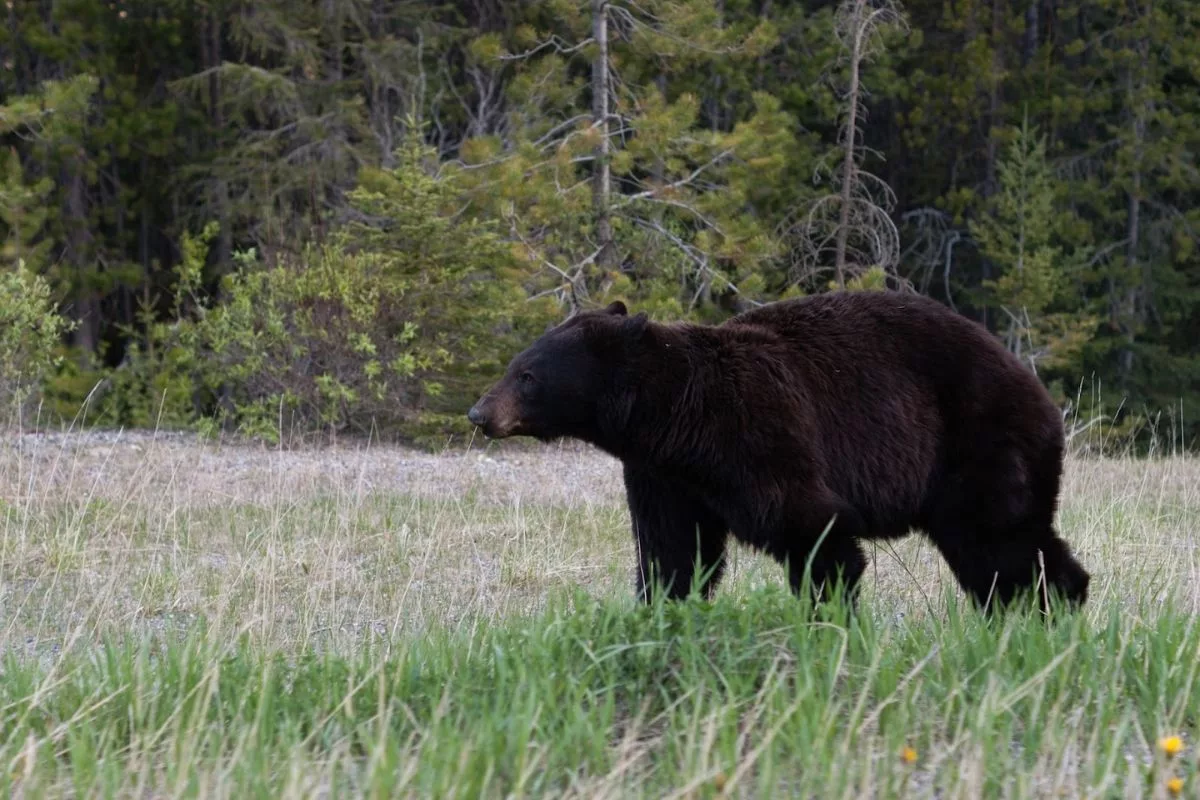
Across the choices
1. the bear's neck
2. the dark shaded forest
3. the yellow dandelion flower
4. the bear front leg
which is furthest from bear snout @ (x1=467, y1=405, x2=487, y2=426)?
the dark shaded forest

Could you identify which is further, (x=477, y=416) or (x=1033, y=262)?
(x=1033, y=262)

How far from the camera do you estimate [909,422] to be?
16.8ft

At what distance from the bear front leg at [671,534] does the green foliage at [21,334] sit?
962cm

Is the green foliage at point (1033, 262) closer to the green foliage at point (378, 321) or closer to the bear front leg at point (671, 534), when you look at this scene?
the green foliage at point (378, 321)

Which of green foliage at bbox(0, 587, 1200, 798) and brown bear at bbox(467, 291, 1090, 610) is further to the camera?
brown bear at bbox(467, 291, 1090, 610)

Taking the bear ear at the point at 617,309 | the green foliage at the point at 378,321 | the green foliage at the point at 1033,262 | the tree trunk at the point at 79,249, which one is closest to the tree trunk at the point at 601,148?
the green foliage at the point at 378,321

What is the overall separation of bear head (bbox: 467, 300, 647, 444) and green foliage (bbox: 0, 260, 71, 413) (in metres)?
9.34

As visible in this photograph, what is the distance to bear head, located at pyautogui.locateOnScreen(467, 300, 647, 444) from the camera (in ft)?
16.5

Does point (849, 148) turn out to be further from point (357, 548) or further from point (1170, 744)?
point (1170, 744)

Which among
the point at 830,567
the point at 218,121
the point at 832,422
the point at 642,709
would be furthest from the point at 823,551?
the point at 218,121

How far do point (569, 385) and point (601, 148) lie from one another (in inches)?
412

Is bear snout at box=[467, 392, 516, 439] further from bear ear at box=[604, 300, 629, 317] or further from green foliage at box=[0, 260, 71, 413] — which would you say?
green foliage at box=[0, 260, 71, 413]

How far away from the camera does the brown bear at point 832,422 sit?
4938 mm

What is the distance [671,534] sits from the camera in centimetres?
502
